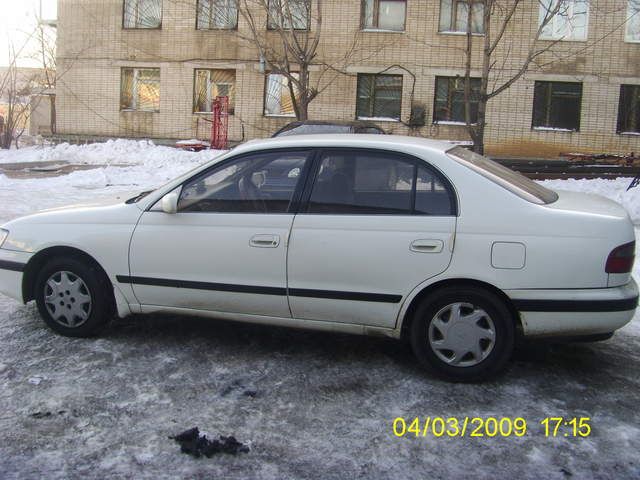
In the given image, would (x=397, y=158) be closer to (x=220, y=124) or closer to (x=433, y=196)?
(x=433, y=196)

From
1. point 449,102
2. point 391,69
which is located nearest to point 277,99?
point 391,69

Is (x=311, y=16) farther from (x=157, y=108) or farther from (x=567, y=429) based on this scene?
(x=567, y=429)

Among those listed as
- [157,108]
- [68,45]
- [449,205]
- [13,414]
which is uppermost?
[68,45]

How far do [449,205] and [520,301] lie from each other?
70 centimetres

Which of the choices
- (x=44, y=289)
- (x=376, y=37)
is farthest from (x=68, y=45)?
(x=44, y=289)

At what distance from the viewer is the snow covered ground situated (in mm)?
3244

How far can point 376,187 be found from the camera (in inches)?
171

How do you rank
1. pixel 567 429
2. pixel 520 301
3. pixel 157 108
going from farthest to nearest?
pixel 157 108, pixel 520 301, pixel 567 429

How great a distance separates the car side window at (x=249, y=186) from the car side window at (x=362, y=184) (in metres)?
0.18

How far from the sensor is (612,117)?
75.4 feet

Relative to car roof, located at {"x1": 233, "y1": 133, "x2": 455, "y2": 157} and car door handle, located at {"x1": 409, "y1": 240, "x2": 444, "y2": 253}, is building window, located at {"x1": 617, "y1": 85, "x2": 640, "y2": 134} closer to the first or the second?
car roof, located at {"x1": 233, "y1": 133, "x2": 455, "y2": 157}

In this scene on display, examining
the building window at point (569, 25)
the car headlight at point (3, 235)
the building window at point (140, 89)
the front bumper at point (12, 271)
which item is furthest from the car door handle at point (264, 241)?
the building window at point (140, 89)

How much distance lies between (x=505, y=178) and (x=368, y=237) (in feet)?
3.23
